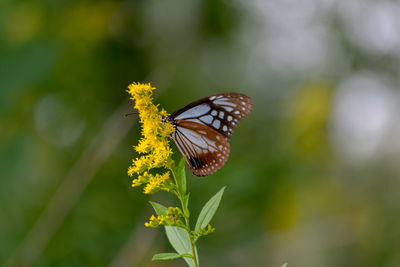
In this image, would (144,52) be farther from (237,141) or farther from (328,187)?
(328,187)

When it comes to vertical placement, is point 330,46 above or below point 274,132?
above

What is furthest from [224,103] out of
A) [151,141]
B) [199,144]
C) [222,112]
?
→ [151,141]

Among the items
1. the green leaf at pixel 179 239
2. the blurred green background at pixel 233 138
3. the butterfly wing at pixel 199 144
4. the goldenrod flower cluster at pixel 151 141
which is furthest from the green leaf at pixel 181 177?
the blurred green background at pixel 233 138

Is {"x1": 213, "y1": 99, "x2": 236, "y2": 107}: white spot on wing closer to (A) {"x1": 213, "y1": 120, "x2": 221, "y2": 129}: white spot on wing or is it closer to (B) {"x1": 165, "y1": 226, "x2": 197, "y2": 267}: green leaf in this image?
(A) {"x1": 213, "y1": 120, "x2": 221, "y2": 129}: white spot on wing

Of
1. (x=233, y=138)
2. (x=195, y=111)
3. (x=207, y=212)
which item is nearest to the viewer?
(x=207, y=212)

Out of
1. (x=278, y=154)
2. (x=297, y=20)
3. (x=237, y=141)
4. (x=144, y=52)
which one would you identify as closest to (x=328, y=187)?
(x=278, y=154)

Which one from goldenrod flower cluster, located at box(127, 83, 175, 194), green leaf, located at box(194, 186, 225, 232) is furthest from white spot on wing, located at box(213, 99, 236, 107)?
green leaf, located at box(194, 186, 225, 232)

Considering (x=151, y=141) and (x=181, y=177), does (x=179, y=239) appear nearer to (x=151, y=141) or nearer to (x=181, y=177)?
(x=181, y=177)
